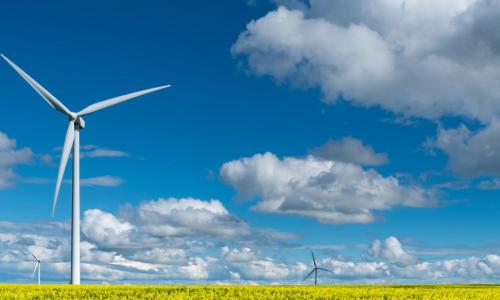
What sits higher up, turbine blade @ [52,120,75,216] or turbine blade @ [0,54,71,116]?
turbine blade @ [0,54,71,116]

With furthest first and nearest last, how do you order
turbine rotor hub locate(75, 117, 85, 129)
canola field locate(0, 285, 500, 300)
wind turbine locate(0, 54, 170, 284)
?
turbine rotor hub locate(75, 117, 85, 129), wind turbine locate(0, 54, 170, 284), canola field locate(0, 285, 500, 300)

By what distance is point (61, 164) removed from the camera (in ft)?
234

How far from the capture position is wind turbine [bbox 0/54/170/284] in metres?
66.6

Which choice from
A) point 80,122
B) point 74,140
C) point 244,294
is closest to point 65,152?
point 74,140

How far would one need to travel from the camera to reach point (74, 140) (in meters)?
74.9

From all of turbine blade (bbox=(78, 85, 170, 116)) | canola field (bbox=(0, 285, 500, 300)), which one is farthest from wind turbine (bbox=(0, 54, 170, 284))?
canola field (bbox=(0, 285, 500, 300))

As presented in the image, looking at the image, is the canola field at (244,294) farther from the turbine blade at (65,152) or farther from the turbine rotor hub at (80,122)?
the turbine rotor hub at (80,122)

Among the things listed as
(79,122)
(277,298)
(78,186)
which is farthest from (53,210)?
(277,298)

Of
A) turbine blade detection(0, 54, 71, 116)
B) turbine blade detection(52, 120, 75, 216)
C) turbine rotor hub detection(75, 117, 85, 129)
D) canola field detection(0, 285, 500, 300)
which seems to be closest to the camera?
canola field detection(0, 285, 500, 300)

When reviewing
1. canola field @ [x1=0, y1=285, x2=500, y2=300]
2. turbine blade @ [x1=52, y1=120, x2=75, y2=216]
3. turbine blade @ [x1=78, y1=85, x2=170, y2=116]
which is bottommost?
canola field @ [x1=0, y1=285, x2=500, y2=300]

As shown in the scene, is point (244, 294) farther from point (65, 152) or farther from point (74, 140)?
point (74, 140)

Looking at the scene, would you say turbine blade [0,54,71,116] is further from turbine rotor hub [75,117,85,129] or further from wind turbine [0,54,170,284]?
turbine rotor hub [75,117,85,129]

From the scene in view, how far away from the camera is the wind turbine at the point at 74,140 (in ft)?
219

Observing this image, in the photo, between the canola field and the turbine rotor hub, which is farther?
the turbine rotor hub
